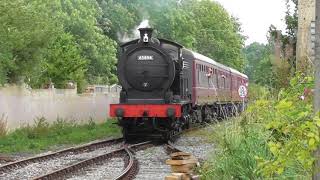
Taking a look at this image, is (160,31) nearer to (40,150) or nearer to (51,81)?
(51,81)

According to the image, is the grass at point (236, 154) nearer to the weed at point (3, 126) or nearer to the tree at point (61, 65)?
the weed at point (3, 126)

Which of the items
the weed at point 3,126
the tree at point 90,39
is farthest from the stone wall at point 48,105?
the tree at point 90,39

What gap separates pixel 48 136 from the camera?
68.9 ft

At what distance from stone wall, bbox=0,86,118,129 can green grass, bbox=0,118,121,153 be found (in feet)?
1.64

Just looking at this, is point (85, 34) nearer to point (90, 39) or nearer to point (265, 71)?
point (90, 39)

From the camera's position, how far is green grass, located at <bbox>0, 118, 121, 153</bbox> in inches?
699

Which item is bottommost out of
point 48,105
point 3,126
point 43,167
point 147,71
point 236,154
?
point 43,167

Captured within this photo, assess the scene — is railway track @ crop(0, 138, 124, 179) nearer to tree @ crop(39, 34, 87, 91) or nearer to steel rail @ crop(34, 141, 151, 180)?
steel rail @ crop(34, 141, 151, 180)

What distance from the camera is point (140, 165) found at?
13.5 metres

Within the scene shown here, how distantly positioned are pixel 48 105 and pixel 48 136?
3.95 meters

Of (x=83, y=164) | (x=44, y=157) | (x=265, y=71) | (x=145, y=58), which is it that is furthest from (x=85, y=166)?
(x=265, y=71)

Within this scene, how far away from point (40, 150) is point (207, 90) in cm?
913

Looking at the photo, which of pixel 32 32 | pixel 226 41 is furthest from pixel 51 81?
pixel 226 41

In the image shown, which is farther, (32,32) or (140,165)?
(32,32)
